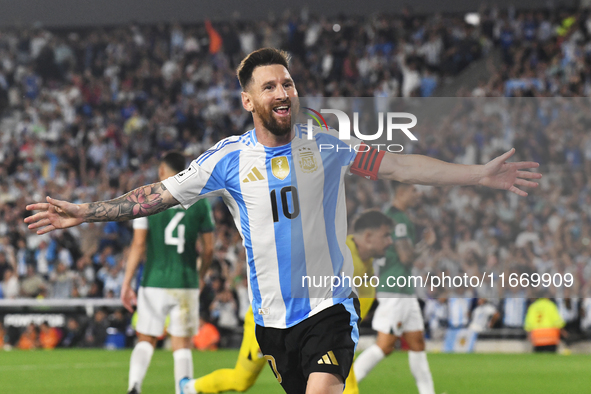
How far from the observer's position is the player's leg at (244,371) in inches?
236

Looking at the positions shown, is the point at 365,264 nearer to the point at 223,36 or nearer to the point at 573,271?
the point at 573,271

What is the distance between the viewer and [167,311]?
291 inches

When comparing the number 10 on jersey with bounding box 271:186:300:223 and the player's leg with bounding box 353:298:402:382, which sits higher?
the number 10 on jersey with bounding box 271:186:300:223

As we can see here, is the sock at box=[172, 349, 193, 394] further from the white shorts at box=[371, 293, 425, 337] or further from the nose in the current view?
the nose

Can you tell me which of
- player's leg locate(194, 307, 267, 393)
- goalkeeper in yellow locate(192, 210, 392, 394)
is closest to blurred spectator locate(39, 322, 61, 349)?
goalkeeper in yellow locate(192, 210, 392, 394)

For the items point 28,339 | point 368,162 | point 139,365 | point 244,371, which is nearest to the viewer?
point 368,162

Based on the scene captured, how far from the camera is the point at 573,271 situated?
36.8ft

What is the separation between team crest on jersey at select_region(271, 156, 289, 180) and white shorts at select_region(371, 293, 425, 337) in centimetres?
371

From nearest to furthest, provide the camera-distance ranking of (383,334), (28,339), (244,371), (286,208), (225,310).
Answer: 1. (286,208)
2. (244,371)
3. (383,334)
4. (225,310)
5. (28,339)

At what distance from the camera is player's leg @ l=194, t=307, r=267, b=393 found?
5984mm

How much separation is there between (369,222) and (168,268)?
2.20 meters

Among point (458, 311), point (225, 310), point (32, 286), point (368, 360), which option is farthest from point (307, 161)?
point (32, 286)

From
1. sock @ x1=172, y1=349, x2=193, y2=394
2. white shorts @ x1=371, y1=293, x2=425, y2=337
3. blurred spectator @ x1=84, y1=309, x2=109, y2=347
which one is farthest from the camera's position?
blurred spectator @ x1=84, y1=309, x2=109, y2=347

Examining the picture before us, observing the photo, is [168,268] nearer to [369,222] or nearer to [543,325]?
[369,222]
